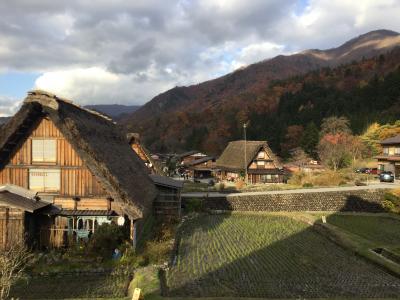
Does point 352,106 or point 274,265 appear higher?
point 352,106


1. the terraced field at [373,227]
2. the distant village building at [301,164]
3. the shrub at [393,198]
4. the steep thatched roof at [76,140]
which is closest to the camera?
the steep thatched roof at [76,140]

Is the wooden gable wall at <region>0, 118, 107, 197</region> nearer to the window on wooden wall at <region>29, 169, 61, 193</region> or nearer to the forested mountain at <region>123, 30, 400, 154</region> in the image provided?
the window on wooden wall at <region>29, 169, 61, 193</region>

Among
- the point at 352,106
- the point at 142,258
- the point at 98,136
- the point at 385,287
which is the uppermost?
the point at 352,106

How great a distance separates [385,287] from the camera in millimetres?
12828

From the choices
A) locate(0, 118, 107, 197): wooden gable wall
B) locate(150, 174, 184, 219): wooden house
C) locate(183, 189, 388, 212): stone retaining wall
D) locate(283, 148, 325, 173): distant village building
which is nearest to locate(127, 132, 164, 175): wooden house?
locate(183, 189, 388, 212): stone retaining wall

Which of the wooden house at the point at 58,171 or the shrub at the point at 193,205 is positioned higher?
the wooden house at the point at 58,171

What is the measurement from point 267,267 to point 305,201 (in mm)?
15009

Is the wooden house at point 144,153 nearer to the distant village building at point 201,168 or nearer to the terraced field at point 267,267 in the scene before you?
the terraced field at point 267,267

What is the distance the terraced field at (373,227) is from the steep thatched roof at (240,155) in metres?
16.7

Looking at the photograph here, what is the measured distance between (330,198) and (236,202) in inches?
306

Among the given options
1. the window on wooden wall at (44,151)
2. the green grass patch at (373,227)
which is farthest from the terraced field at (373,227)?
the window on wooden wall at (44,151)

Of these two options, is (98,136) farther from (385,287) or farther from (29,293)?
(385,287)

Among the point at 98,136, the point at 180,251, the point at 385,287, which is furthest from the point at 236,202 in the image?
the point at 385,287

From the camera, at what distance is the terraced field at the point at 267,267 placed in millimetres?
12266
